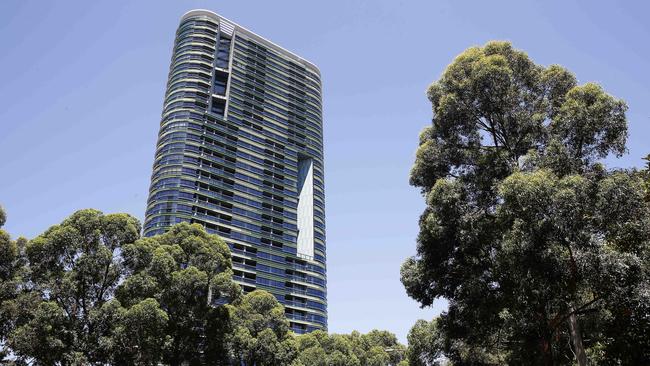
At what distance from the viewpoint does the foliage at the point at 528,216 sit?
1333cm

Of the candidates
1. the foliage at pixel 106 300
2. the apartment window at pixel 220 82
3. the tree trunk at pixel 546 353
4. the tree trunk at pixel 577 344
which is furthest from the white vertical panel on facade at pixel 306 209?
the tree trunk at pixel 577 344

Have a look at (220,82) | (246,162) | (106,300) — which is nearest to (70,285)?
(106,300)

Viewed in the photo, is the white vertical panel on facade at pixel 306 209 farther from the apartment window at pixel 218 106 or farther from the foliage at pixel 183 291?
the foliage at pixel 183 291

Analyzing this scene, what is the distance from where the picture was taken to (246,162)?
87.9 m

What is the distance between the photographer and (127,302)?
23047 mm

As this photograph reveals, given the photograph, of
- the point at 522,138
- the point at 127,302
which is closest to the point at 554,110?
the point at 522,138

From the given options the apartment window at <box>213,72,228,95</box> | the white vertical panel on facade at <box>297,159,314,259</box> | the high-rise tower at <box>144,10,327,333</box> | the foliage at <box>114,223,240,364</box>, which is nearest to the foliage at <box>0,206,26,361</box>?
the foliage at <box>114,223,240,364</box>

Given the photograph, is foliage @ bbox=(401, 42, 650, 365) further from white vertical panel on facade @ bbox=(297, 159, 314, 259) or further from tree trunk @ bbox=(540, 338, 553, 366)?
white vertical panel on facade @ bbox=(297, 159, 314, 259)

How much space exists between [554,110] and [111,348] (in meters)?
22.0

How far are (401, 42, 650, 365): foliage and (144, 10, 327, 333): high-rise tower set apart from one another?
60.7 meters

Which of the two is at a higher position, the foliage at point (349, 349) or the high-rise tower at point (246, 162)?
the high-rise tower at point (246, 162)

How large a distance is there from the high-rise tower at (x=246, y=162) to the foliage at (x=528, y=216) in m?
60.7

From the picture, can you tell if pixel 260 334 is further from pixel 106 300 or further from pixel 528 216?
pixel 528 216

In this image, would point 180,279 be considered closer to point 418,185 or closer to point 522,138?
point 418,185
